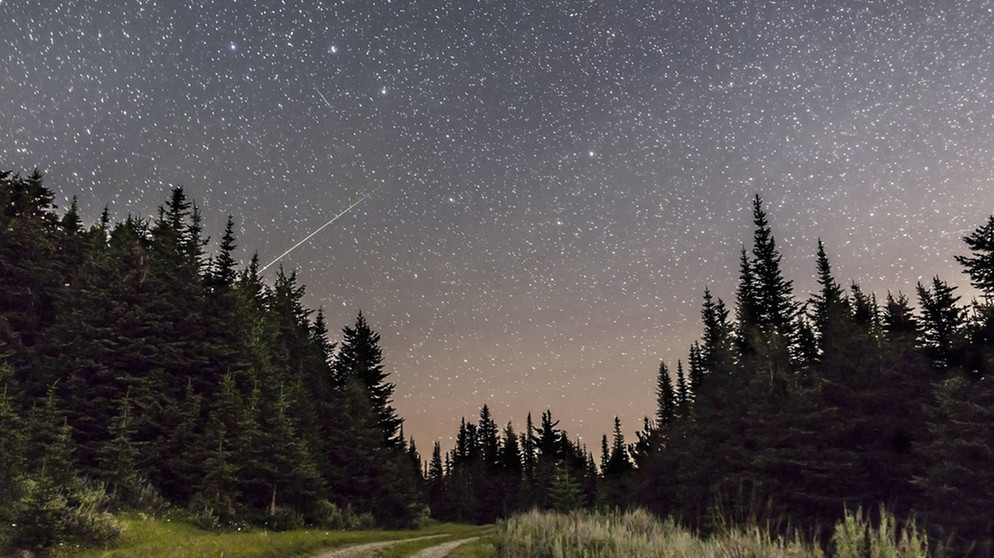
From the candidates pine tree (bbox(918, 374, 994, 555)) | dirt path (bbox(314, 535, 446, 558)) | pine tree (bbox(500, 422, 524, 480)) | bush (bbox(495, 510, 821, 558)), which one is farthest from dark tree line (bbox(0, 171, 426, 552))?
pine tree (bbox(500, 422, 524, 480))

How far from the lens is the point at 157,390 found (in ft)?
108

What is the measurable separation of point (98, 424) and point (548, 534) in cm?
2763

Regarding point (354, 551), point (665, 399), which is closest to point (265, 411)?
point (354, 551)

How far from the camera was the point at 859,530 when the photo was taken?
694cm

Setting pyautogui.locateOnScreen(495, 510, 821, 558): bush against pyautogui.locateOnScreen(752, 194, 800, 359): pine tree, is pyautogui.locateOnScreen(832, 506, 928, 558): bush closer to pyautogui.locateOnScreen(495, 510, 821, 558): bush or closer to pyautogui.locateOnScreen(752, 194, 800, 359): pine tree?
pyautogui.locateOnScreen(495, 510, 821, 558): bush

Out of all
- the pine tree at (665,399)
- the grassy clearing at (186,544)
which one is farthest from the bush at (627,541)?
the pine tree at (665,399)

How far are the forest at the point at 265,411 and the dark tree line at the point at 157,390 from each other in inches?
5.2

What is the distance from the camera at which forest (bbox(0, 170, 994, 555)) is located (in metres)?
24.2

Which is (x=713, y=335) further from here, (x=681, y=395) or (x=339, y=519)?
(x=339, y=519)

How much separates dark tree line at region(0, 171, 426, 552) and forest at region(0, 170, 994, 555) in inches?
5.2

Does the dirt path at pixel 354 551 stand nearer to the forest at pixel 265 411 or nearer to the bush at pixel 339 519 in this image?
the forest at pixel 265 411

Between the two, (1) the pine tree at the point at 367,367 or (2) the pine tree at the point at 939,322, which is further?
(1) the pine tree at the point at 367,367

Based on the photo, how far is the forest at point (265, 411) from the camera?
2416 centimetres

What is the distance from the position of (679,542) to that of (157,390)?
3316 cm
